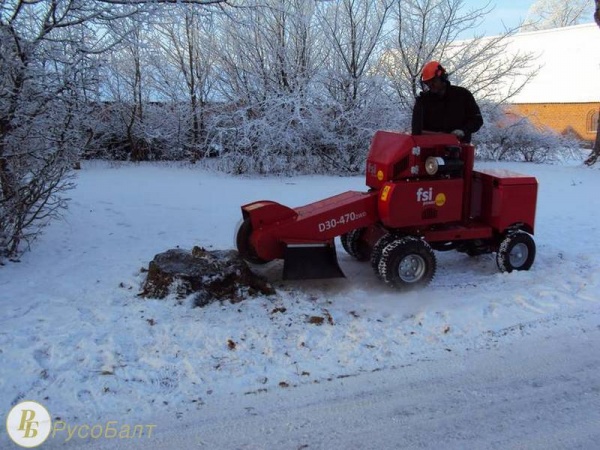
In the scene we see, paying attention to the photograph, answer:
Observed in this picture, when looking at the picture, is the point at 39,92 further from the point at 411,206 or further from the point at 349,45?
the point at 349,45

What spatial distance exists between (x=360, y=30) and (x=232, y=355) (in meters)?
12.7

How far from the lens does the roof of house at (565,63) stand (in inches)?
1227

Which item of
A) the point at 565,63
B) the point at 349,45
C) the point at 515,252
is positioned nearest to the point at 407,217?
the point at 515,252

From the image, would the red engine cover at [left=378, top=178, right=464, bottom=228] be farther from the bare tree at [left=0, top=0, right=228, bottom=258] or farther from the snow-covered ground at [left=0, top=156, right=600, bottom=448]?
the bare tree at [left=0, top=0, right=228, bottom=258]

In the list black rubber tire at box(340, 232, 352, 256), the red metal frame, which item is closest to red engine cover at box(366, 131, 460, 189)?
the red metal frame

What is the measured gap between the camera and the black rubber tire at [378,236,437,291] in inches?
188

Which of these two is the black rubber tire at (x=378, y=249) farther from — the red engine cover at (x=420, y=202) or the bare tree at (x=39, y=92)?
the bare tree at (x=39, y=92)

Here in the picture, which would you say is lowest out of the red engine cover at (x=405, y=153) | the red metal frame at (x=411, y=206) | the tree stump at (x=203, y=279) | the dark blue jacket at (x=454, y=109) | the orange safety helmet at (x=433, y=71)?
the tree stump at (x=203, y=279)

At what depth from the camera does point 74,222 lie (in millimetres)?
6965

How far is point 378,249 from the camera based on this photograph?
4922mm

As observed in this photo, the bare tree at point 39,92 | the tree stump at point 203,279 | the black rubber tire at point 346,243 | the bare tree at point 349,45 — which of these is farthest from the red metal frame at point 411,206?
the bare tree at point 349,45

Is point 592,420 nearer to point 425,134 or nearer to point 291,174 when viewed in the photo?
point 425,134

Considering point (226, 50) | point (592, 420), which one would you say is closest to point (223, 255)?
point (592, 420)

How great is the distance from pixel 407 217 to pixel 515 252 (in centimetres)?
129
